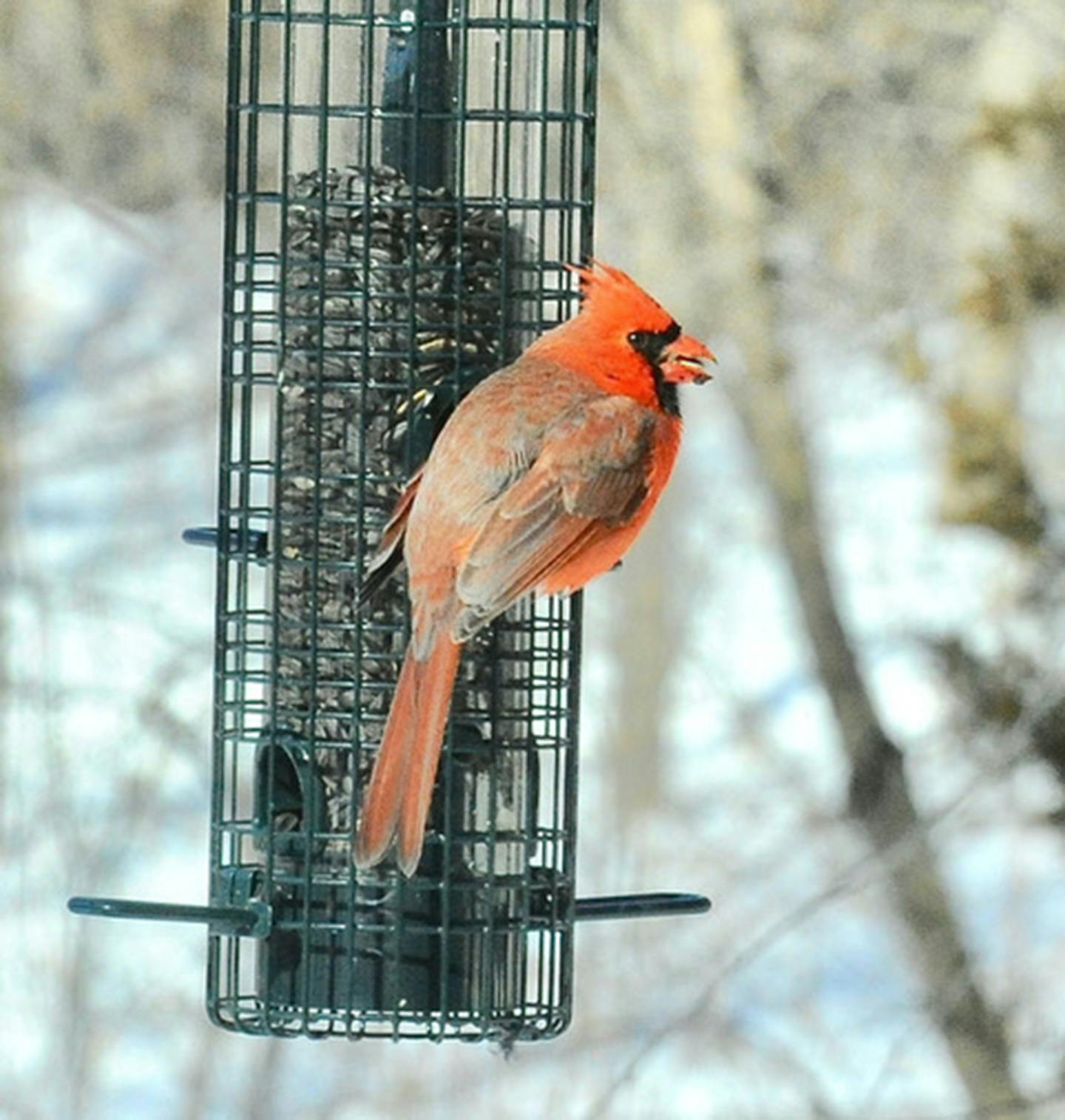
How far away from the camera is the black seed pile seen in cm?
509

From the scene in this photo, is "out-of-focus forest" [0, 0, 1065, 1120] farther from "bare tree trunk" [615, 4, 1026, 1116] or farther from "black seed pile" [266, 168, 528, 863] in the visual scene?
"black seed pile" [266, 168, 528, 863]

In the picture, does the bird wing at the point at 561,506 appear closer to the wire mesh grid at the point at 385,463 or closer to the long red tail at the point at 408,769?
the long red tail at the point at 408,769

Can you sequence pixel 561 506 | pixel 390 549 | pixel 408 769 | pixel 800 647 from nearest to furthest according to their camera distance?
pixel 408 769 < pixel 561 506 < pixel 390 549 < pixel 800 647

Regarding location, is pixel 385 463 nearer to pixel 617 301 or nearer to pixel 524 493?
pixel 524 493

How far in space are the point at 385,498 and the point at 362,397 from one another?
0.21 metres

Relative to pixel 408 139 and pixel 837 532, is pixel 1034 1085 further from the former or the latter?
pixel 408 139

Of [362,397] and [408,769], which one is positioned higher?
[362,397]

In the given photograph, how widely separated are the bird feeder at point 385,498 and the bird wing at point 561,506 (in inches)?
12.4

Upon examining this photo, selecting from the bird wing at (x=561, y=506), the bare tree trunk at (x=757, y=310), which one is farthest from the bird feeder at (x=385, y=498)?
the bare tree trunk at (x=757, y=310)

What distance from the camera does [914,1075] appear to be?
10.8 meters

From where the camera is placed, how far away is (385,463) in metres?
5.15

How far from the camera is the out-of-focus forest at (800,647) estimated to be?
9188mm

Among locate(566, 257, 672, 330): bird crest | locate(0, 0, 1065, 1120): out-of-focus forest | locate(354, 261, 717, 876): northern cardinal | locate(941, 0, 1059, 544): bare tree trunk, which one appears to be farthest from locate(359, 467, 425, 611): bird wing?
locate(941, 0, 1059, 544): bare tree trunk

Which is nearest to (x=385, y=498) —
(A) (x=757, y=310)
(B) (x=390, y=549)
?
(B) (x=390, y=549)
